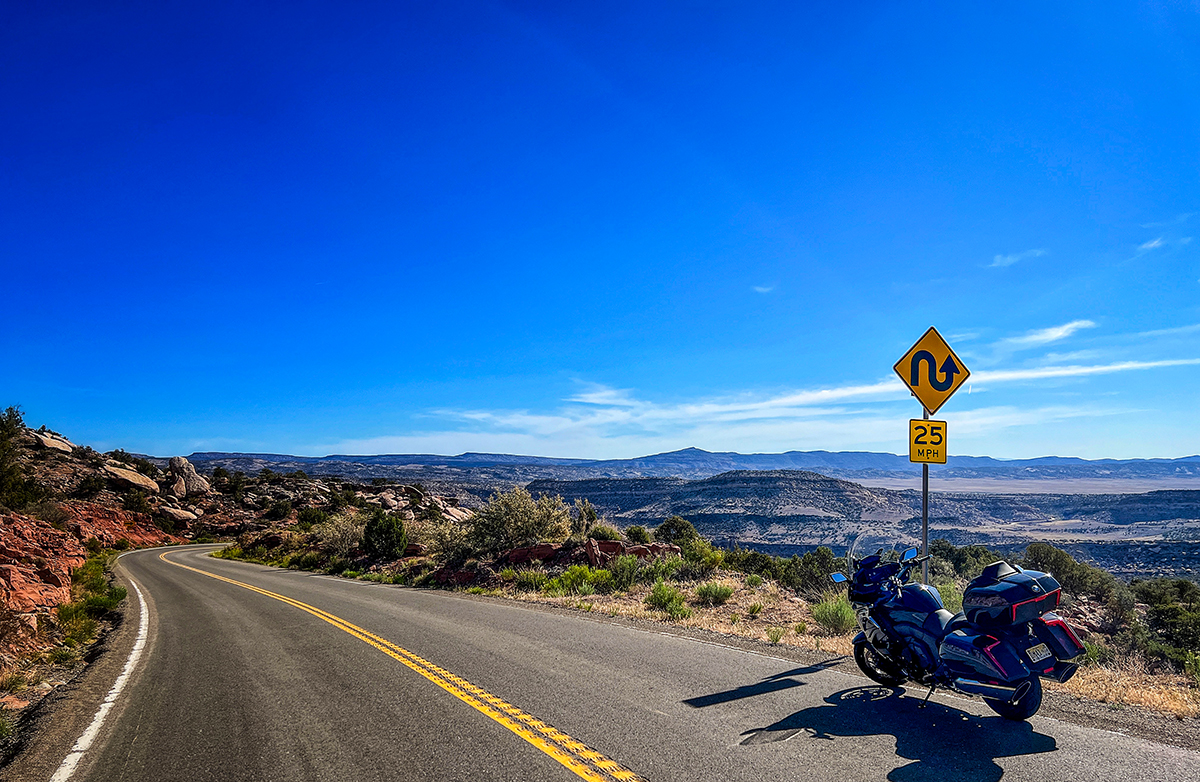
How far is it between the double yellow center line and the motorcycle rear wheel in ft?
10.3

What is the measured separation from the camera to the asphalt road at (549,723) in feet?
14.5

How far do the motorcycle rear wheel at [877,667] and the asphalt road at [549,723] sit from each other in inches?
6.5

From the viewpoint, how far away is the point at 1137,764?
4.32 metres

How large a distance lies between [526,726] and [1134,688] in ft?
20.0

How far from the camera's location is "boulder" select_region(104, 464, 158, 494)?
Result: 181ft

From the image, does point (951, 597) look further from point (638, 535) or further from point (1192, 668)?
Result: point (638, 535)

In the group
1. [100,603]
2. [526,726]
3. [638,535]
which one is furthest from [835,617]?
[100,603]

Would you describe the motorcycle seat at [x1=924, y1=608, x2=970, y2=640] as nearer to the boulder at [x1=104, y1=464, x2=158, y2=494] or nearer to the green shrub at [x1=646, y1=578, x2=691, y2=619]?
the green shrub at [x1=646, y1=578, x2=691, y2=619]

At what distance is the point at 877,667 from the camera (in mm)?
6254

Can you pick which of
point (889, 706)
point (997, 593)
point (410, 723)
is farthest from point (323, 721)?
point (997, 593)

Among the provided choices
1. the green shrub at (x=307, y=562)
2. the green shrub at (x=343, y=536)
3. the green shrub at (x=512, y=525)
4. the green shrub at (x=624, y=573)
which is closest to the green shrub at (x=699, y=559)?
the green shrub at (x=624, y=573)

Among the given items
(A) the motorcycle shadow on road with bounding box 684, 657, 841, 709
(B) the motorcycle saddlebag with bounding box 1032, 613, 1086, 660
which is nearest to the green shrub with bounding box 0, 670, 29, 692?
(A) the motorcycle shadow on road with bounding box 684, 657, 841, 709

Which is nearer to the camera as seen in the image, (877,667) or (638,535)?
(877,667)

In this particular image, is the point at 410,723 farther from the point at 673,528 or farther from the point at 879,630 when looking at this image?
the point at 673,528
